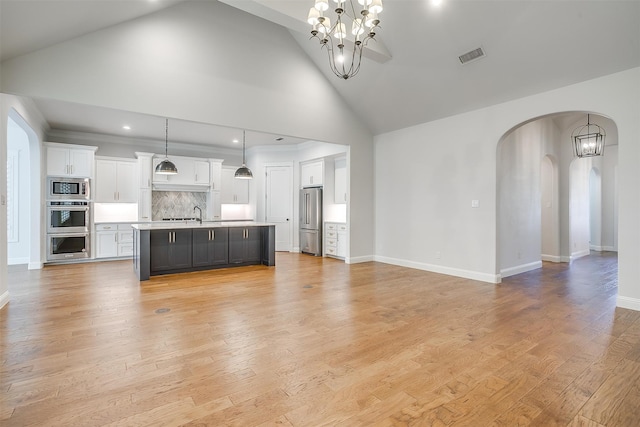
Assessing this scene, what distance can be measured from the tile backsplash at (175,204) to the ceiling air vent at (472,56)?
288 inches

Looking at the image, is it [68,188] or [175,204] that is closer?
[68,188]

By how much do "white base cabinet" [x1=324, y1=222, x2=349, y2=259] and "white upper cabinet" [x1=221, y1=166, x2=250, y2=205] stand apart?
3.05 meters

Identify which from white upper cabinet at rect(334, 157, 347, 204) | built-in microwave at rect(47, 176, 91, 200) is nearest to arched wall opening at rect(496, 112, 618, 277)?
white upper cabinet at rect(334, 157, 347, 204)

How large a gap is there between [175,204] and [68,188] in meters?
2.44

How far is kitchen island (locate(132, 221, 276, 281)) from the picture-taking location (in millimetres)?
5340

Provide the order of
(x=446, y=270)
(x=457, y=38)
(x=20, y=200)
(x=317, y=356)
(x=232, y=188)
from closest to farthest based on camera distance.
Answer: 1. (x=317, y=356)
2. (x=457, y=38)
3. (x=446, y=270)
4. (x=20, y=200)
5. (x=232, y=188)

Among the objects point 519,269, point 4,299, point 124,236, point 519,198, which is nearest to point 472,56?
point 519,198

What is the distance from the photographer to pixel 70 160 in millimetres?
6746

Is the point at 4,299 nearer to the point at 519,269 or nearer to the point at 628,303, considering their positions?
the point at 628,303

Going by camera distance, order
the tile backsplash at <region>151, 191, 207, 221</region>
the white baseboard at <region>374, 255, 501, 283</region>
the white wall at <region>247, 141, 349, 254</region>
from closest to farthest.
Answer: the white baseboard at <region>374, 255, 501, 283</region>, the tile backsplash at <region>151, 191, 207, 221</region>, the white wall at <region>247, 141, 349, 254</region>

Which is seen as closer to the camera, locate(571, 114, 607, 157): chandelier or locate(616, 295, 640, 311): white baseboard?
locate(616, 295, 640, 311): white baseboard

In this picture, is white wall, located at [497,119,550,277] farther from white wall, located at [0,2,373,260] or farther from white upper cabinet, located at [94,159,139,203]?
white upper cabinet, located at [94,159,139,203]

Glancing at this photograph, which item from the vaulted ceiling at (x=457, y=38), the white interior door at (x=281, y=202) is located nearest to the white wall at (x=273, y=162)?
the white interior door at (x=281, y=202)

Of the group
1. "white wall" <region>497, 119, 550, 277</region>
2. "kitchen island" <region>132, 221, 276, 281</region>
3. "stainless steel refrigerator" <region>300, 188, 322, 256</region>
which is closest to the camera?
"kitchen island" <region>132, 221, 276, 281</region>
